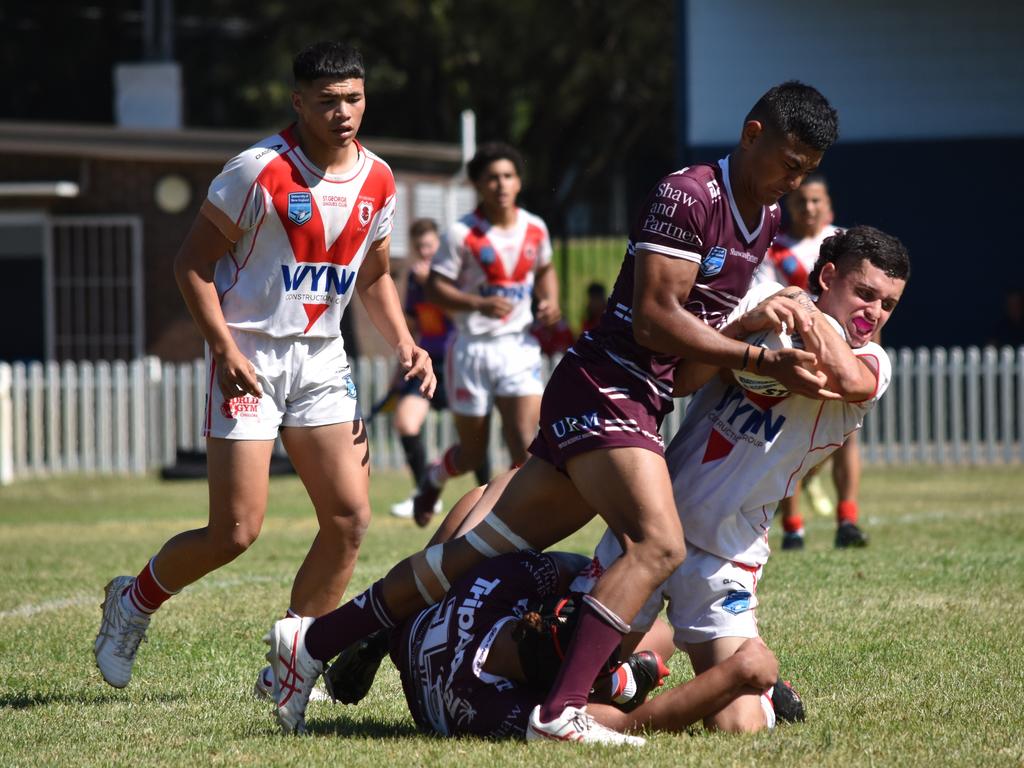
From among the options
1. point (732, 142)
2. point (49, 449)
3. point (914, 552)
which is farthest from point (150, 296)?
point (914, 552)

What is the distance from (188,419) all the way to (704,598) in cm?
1329

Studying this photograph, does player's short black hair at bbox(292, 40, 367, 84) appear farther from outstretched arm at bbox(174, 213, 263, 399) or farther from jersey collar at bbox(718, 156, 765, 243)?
jersey collar at bbox(718, 156, 765, 243)

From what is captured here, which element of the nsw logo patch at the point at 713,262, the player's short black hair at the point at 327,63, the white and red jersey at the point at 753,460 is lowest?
the white and red jersey at the point at 753,460

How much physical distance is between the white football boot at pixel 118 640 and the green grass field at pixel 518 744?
10 cm

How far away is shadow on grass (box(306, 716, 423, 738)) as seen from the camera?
4.90 meters

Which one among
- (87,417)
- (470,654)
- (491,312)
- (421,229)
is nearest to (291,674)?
(470,654)

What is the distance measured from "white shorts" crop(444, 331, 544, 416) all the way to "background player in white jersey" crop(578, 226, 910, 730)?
522 cm

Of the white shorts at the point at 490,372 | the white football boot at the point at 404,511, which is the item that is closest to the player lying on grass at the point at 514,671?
the white shorts at the point at 490,372

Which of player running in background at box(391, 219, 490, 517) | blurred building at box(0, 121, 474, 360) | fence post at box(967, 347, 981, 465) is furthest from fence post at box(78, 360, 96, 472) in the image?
fence post at box(967, 347, 981, 465)

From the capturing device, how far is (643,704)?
478 cm

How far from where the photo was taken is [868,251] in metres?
5.02

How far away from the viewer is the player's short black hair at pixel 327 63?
536 cm

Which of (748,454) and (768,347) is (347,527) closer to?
(748,454)

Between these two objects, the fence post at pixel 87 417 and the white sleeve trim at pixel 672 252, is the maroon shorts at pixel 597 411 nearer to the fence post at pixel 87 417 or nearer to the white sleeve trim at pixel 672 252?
the white sleeve trim at pixel 672 252
